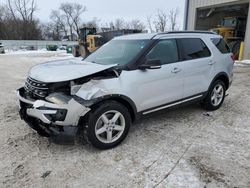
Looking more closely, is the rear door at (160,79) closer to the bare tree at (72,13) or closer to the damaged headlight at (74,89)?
the damaged headlight at (74,89)

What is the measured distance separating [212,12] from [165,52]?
18.9 metres

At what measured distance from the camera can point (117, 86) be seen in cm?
318

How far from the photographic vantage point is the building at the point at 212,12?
1605 centimetres

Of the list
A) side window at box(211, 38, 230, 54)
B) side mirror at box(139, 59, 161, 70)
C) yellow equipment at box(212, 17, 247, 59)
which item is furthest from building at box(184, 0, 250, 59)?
side mirror at box(139, 59, 161, 70)

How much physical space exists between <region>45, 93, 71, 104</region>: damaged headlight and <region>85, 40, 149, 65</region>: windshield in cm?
110

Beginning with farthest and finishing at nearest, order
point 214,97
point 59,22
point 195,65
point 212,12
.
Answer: point 59,22 → point 212,12 → point 214,97 → point 195,65

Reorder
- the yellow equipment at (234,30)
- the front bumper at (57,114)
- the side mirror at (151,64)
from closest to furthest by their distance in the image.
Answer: the front bumper at (57,114) → the side mirror at (151,64) → the yellow equipment at (234,30)

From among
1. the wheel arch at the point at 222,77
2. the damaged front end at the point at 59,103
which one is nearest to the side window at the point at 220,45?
the wheel arch at the point at 222,77

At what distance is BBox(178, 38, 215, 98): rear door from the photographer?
4.11m

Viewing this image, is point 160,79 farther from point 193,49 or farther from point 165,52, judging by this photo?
point 193,49

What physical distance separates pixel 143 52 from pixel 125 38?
1001mm

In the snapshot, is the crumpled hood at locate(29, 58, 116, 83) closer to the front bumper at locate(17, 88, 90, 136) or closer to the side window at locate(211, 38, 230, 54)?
the front bumper at locate(17, 88, 90, 136)

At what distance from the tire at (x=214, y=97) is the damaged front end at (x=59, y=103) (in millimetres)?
2482

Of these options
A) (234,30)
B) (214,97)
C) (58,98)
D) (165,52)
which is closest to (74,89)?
(58,98)
